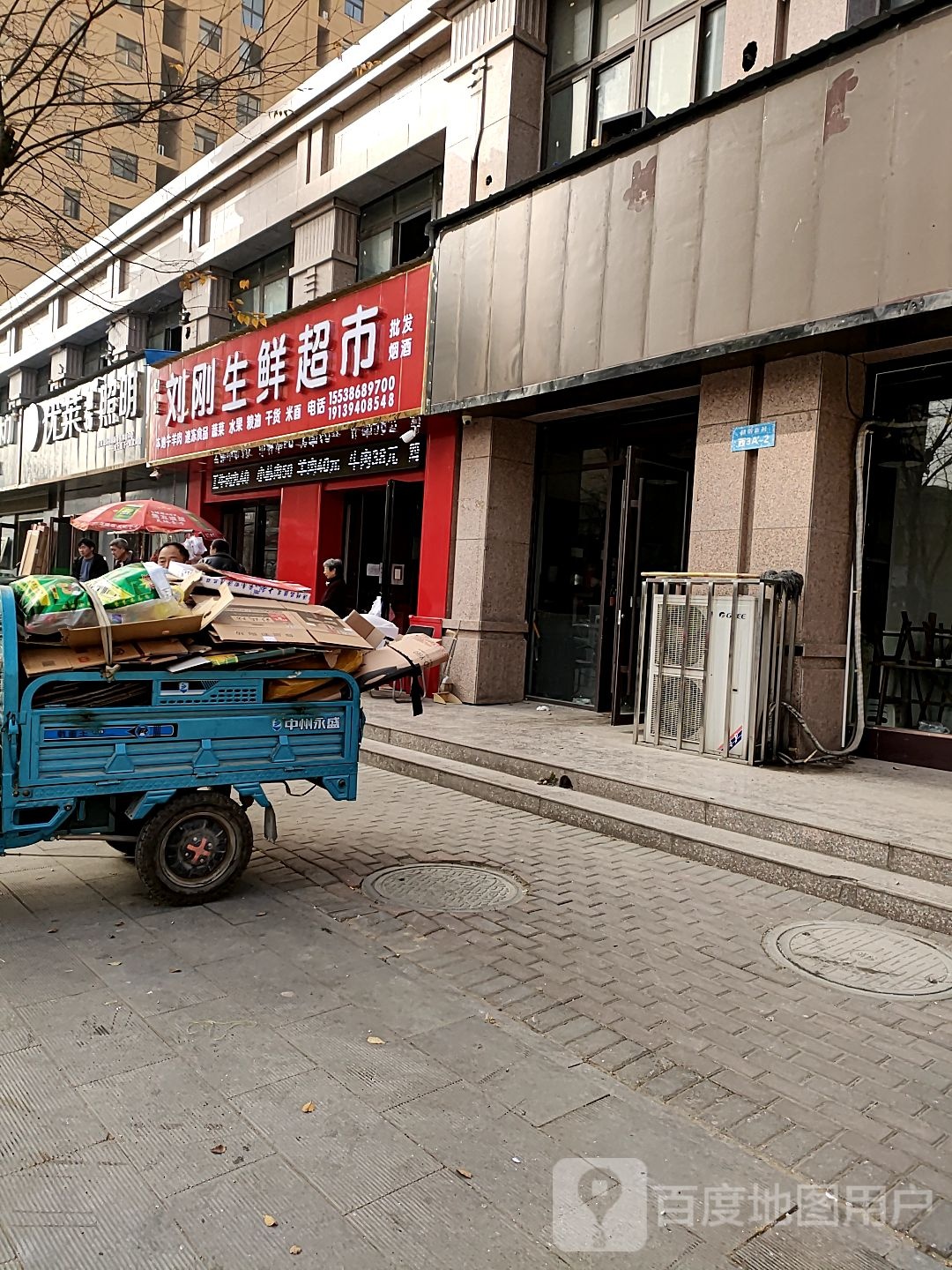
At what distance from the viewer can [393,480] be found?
12.0 meters

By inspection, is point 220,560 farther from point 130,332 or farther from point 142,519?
point 130,332

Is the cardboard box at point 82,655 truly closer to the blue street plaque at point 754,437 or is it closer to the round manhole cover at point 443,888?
the round manhole cover at point 443,888

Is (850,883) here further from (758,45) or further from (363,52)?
(363,52)

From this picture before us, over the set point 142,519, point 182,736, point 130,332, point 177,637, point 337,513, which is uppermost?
point 130,332

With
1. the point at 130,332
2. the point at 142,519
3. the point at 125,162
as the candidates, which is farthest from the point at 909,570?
the point at 130,332

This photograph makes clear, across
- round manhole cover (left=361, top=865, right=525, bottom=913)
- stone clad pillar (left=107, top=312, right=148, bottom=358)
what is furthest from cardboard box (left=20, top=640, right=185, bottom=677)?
stone clad pillar (left=107, top=312, right=148, bottom=358)

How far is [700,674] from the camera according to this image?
807 cm

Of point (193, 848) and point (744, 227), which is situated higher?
point (744, 227)

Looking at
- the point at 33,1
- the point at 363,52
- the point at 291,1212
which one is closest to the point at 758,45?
the point at 363,52

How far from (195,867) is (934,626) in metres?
7.02

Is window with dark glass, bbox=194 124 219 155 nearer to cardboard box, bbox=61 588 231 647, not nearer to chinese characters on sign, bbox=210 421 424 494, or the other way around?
chinese characters on sign, bbox=210 421 424 494

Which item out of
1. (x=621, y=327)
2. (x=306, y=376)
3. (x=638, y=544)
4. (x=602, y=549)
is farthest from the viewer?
(x=306, y=376)

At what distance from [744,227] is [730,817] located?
5.19m

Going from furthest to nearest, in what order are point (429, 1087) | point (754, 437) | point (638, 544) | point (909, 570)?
point (638, 544)
point (909, 570)
point (754, 437)
point (429, 1087)
